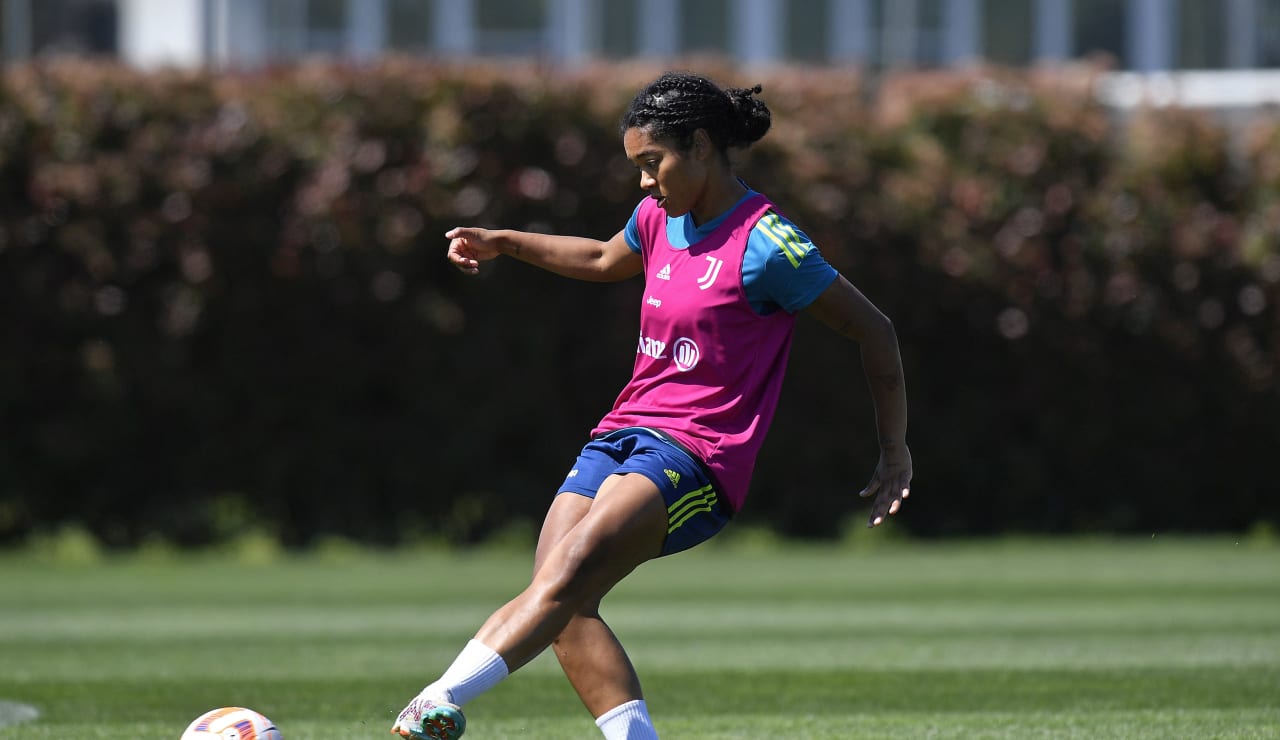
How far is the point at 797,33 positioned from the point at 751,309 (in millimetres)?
19939

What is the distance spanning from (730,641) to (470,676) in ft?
18.7

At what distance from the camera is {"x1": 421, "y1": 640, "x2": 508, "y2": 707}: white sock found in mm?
4570

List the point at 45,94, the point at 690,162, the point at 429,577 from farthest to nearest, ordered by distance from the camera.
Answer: the point at 45,94, the point at 429,577, the point at 690,162

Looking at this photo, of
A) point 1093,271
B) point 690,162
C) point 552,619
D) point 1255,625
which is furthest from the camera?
point 1093,271

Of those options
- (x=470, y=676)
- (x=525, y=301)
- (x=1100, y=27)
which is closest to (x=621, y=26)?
(x=1100, y=27)

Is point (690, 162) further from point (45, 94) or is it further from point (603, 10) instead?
point (603, 10)

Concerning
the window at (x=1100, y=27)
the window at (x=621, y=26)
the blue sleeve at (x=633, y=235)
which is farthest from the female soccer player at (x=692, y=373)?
the window at (x=1100, y=27)

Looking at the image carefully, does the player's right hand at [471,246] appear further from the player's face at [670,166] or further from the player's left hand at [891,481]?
the player's left hand at [891,481]

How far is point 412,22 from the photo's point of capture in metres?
24.7

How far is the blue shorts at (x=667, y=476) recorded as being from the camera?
16.4 feet

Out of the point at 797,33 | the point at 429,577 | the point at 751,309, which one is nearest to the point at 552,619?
the point at 751,309

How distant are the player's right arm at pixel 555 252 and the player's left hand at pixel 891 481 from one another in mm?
982

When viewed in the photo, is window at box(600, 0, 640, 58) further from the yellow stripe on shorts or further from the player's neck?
the yellow stripe on shorts

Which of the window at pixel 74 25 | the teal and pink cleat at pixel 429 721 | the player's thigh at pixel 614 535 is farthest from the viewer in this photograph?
the window at pixel 74 25
